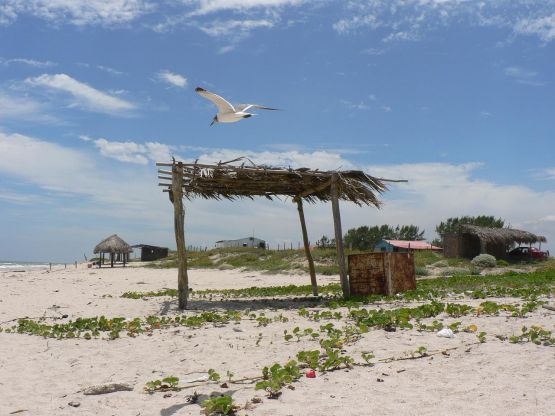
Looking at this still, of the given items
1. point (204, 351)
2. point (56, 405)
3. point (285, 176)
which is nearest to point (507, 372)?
point (204, 351)

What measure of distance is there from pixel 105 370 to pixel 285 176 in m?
6.83

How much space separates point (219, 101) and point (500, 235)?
2964 cm

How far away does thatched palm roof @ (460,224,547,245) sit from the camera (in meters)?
34.3

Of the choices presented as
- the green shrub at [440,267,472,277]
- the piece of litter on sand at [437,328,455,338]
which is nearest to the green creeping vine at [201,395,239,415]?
the piece of litter on sand at [437,328,455,338]

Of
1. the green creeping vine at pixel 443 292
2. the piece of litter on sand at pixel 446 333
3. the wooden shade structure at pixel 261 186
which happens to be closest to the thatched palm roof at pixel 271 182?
the wooden shade structure at pixel 261 186

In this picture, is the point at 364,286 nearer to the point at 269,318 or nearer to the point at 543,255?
the point at 269,318

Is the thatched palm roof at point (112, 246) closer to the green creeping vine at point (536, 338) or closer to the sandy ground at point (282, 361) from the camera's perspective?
the sandy ground at point (282, 361)

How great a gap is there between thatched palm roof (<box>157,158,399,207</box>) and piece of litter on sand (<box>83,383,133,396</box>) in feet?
21.3

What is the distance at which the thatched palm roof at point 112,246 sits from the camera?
4184cm

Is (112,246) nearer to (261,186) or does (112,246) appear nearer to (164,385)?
(261,186)

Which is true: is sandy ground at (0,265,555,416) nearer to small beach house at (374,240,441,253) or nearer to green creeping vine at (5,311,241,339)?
green creeping vine at (5,311,241,339)

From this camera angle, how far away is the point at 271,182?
40.2 feet

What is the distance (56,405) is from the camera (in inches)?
193

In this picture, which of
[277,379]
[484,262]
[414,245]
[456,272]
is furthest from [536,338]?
[414,245]
